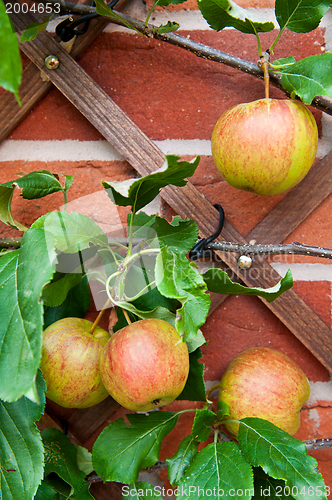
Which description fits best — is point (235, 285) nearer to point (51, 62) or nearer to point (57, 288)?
point (57, 288)

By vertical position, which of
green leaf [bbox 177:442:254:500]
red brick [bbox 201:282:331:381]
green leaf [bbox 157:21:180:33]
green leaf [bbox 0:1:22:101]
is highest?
green leaf [bbox 0:1:22:101]

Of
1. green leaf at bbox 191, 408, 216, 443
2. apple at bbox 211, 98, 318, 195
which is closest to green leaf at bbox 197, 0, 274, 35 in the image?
apple at bbox 211, 98, 318, 195

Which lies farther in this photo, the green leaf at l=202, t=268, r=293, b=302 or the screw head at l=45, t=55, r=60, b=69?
the screw head at l=45, t=55, r=60, b=69

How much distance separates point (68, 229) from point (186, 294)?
17 cm

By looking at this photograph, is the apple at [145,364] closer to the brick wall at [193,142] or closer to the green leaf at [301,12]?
the brick wall at [193,142]

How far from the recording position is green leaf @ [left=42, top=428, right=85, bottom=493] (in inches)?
20.9

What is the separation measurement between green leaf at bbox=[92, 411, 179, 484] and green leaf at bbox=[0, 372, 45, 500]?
9 cm

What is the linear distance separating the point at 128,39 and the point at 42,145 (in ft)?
0.81

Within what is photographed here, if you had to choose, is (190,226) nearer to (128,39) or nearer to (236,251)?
(236,251)

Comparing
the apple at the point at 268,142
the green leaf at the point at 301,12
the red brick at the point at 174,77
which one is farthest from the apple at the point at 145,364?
the green leaf at the point at 301,12

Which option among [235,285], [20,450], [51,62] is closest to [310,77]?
[235,285]

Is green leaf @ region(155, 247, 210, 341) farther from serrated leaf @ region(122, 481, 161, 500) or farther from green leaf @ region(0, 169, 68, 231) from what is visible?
serrated leaf @ region(122, 481, 161, 500)

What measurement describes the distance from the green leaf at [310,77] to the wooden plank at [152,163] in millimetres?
217

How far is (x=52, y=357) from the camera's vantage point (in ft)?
1.55
